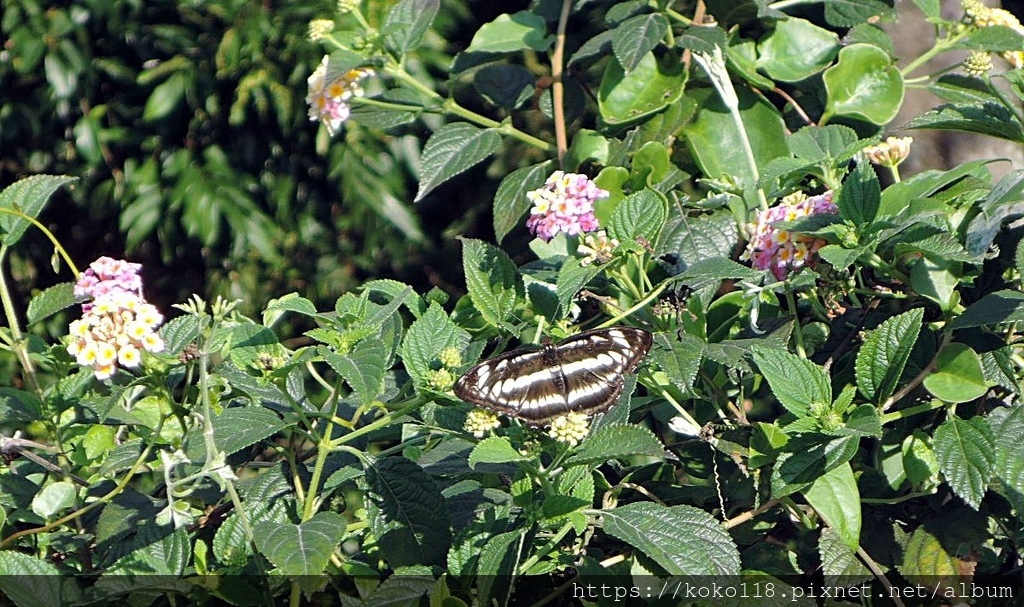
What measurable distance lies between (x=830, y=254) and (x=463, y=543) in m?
0.49

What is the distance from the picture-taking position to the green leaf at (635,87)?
5.91 feet

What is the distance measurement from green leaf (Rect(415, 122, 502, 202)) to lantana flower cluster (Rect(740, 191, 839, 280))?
21.3 inches

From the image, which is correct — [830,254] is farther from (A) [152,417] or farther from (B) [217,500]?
(A) [152,417]

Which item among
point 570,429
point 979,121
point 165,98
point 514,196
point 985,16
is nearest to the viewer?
point 570,429

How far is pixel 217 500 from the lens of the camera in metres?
1.30

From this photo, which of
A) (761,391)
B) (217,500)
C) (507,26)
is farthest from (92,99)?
(761,391)

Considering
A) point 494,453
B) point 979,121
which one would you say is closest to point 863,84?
point 979,121

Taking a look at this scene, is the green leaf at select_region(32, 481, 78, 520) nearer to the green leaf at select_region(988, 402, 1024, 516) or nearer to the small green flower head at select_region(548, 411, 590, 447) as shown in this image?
the small green flower head at select_region(548, 411, 590, 447)

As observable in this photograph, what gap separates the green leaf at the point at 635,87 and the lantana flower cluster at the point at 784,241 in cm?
49

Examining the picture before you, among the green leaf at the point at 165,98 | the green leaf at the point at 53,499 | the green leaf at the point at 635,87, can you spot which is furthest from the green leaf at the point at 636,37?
the green leaf at the point at 165,98

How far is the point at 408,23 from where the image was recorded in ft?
5.62

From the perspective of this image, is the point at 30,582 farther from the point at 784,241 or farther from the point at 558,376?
the point at 784,241

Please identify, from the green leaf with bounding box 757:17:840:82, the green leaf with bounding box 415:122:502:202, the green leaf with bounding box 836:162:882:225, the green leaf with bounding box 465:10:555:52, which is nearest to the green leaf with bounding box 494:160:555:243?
the green leaf with bounding box 415:122:502:202

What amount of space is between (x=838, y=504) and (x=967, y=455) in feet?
0.44
